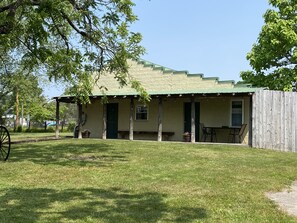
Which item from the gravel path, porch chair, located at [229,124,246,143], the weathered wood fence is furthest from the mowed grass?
porch chair, located at [229,124,246,143]

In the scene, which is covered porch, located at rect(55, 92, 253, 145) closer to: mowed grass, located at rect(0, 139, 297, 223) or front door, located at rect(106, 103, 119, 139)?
front door, located at rect(106, 103, 119, 139)

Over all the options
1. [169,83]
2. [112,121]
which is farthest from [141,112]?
[169,83]

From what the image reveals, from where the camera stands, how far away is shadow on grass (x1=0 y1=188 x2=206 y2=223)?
17.1ft

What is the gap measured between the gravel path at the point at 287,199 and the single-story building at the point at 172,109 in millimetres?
9829

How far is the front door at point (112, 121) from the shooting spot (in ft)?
74.9

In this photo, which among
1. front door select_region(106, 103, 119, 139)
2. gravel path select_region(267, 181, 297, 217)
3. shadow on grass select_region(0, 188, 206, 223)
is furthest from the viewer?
front door select_region(106, 103, 119, 139)

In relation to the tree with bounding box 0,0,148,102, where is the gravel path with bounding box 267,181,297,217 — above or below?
below

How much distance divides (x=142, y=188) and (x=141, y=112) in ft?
49.0

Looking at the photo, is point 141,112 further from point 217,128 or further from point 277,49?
point 277,49

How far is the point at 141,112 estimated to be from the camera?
72.5 feet

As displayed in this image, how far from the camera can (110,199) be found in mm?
6348

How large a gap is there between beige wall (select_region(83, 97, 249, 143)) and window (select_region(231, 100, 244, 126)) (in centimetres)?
19

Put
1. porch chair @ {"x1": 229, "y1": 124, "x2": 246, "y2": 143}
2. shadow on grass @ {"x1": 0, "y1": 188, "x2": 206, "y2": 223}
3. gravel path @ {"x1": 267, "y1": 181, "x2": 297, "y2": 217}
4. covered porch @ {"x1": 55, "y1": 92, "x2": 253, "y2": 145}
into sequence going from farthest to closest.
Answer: covered porch @ {"x1": 55, "y1": 92, "x2": 253, "y2": 145}, porch chair @ {"x1": 229, "y1": 124, "x2": 246, "y2": 143}, gravel path @ {"x1": 267, "y1": 181, "x2": 297, "y2": 217}, shadow on grass @ {"x1": 0, "y1": 188, "x2": 206, "y2": 223}

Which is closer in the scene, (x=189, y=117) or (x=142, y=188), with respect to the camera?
(x=142, y=188)
